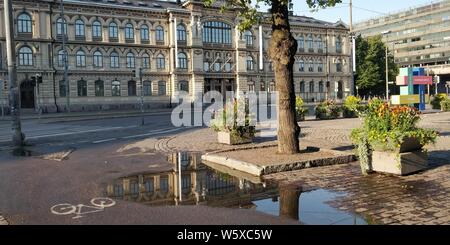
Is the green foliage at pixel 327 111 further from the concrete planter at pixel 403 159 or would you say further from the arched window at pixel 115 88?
the arched window at pixel 115 88

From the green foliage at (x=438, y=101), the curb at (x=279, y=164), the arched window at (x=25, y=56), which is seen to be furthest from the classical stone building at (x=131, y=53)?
the curb at (x=279, y=164)

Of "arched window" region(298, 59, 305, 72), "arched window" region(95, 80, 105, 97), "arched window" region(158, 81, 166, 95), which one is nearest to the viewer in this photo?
"arched window" region(95, 80, 105, 97)

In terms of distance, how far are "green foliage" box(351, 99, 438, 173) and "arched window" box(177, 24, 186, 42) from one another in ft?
180

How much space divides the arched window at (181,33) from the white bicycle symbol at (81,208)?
2215 inches

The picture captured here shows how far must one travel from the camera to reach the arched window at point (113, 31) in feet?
186

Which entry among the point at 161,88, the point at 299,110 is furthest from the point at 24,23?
the point at 299,110

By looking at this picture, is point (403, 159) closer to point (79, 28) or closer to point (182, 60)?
point (79, 28)

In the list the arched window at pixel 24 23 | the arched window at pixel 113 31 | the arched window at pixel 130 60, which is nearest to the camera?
the arched window at pixel 24 23

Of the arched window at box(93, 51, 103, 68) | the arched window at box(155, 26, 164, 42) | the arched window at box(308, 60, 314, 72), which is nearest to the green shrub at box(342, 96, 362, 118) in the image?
the arched window at box(93, 51, 103, 68)

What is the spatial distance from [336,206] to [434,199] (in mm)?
1650

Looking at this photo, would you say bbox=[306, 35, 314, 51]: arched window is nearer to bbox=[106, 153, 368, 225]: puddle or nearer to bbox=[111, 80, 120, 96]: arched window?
bbox=[111, 80, 120, 96]: arched window

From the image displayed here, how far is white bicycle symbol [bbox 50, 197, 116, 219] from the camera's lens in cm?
645
